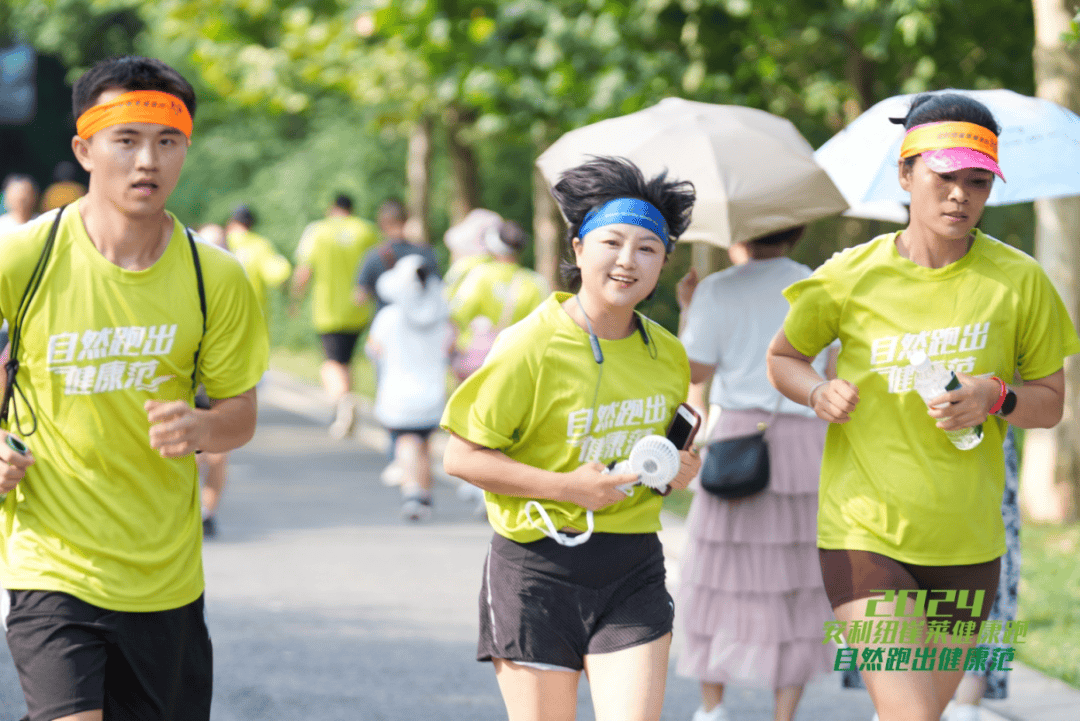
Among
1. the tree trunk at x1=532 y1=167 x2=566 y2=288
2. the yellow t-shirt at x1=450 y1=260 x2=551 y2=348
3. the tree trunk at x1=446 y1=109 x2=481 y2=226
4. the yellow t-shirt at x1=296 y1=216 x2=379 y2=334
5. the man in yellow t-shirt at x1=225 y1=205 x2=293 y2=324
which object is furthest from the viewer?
the tree trunk at x1=446 y1=109 x2=481 y2=226

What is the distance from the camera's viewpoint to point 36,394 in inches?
135

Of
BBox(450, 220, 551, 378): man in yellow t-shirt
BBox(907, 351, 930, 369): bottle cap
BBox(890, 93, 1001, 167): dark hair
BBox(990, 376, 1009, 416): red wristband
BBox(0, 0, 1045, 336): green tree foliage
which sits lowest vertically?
BBox(990, 376, 1009, 416): red wristband

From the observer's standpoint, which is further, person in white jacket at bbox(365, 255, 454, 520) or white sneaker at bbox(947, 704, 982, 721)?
person in white jacket at bbox(365, 255, 454, 520)

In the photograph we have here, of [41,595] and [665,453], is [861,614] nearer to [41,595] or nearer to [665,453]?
[665,453]

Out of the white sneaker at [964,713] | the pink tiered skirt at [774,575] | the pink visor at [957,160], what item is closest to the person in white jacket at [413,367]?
the pink tiered skirt at [774,575]

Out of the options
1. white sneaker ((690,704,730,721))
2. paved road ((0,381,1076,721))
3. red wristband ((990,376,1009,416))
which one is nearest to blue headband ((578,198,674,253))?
red wristband ((990,376,1009,416))

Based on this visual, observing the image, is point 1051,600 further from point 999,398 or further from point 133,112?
point 133,112

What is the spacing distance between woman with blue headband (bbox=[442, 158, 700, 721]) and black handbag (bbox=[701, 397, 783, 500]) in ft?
4.88

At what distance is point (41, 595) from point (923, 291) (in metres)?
2.30

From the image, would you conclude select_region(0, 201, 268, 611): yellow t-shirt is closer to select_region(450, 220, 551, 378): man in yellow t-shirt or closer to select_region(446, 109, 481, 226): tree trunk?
select_region(450, 220, 551, 378): man in yellow t-shirt

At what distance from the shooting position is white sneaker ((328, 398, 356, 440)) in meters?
15.1

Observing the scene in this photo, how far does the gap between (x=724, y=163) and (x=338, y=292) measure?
996 centimetres

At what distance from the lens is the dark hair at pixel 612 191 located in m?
3.75

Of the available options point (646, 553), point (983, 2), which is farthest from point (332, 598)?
point (983, 2)
